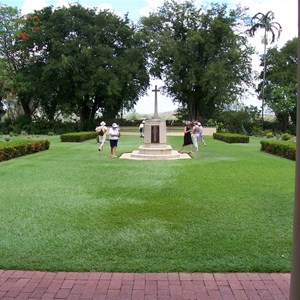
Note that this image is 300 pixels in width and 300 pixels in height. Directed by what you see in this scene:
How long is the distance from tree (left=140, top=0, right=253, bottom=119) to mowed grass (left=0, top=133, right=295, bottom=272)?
31088 millimetres

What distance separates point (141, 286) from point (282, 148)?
587 inches

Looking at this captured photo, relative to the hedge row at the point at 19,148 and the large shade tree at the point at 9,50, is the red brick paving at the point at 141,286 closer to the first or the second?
the hedge row at the point at 19,148

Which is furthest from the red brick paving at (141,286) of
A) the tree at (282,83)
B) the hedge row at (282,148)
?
the tree at (282,83)

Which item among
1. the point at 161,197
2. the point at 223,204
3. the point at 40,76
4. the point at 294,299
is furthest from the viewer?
the point at 40,76

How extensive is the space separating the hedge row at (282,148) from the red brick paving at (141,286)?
1245cm

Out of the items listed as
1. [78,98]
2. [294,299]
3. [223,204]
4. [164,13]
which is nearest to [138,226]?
[223,204]

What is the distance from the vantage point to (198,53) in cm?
4341

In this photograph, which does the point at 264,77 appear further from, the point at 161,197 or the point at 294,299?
the point at 294,299

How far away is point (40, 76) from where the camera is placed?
41531 millimetres

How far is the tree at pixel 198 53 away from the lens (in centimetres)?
4094

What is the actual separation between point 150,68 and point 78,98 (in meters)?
9.00

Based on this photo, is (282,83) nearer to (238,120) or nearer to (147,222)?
(238,120)

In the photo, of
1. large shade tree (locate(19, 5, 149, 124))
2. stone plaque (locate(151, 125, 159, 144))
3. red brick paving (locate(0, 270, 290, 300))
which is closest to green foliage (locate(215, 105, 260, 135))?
large shade tree (locate(19, 5, 149, 124))

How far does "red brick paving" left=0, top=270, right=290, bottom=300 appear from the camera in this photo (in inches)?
139
